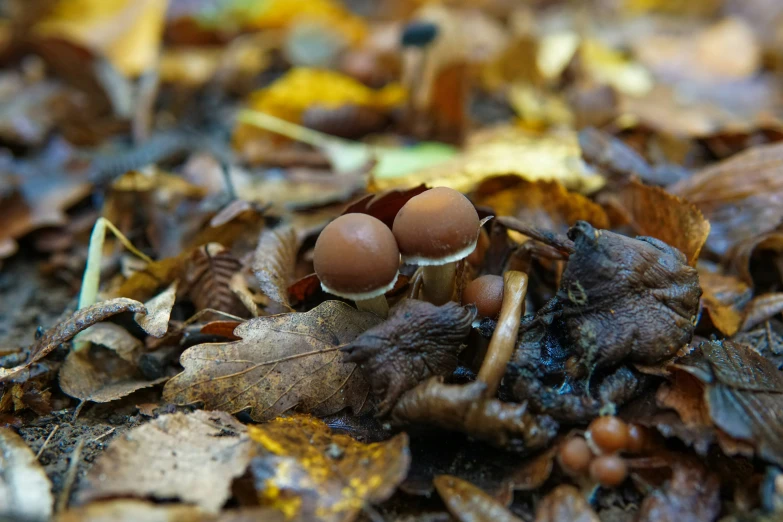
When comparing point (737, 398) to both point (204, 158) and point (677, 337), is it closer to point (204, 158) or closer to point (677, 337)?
point (677, 337)

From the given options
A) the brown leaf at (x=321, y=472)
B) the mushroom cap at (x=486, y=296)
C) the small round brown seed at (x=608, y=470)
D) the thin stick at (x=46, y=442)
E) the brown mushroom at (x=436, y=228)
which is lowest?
the thin stick at (x=46, y=442)

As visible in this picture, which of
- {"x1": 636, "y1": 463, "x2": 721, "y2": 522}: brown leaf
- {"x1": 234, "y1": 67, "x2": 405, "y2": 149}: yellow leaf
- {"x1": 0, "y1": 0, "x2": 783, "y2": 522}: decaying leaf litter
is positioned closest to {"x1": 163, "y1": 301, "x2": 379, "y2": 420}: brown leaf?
{"x1": 0, "y1": 0, "x2": 783, "y2": 522}: decaying leaf litter

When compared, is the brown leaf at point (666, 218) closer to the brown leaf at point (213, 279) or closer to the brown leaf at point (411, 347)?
the brown leaf at point (411, 347)

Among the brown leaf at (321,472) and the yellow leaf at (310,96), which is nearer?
the brown leaf at (321,472)

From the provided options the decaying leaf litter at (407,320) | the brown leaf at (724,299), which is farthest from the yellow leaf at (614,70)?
the brown leaf at (724,299)

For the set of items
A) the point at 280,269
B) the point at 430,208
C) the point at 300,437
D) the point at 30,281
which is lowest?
the point at 30,281

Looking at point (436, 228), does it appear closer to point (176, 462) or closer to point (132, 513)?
point (176, 462)

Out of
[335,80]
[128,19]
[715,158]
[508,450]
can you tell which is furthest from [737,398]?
[128,19]

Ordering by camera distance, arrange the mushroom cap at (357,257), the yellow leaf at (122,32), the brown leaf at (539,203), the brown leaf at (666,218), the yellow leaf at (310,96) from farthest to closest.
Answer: the yellow leaf at (122,32) → the yellow leaf at (310,96) → the brown leaf at (539,203) → the brown leaf at (666,218) → the mushroom cap at (357,257)
